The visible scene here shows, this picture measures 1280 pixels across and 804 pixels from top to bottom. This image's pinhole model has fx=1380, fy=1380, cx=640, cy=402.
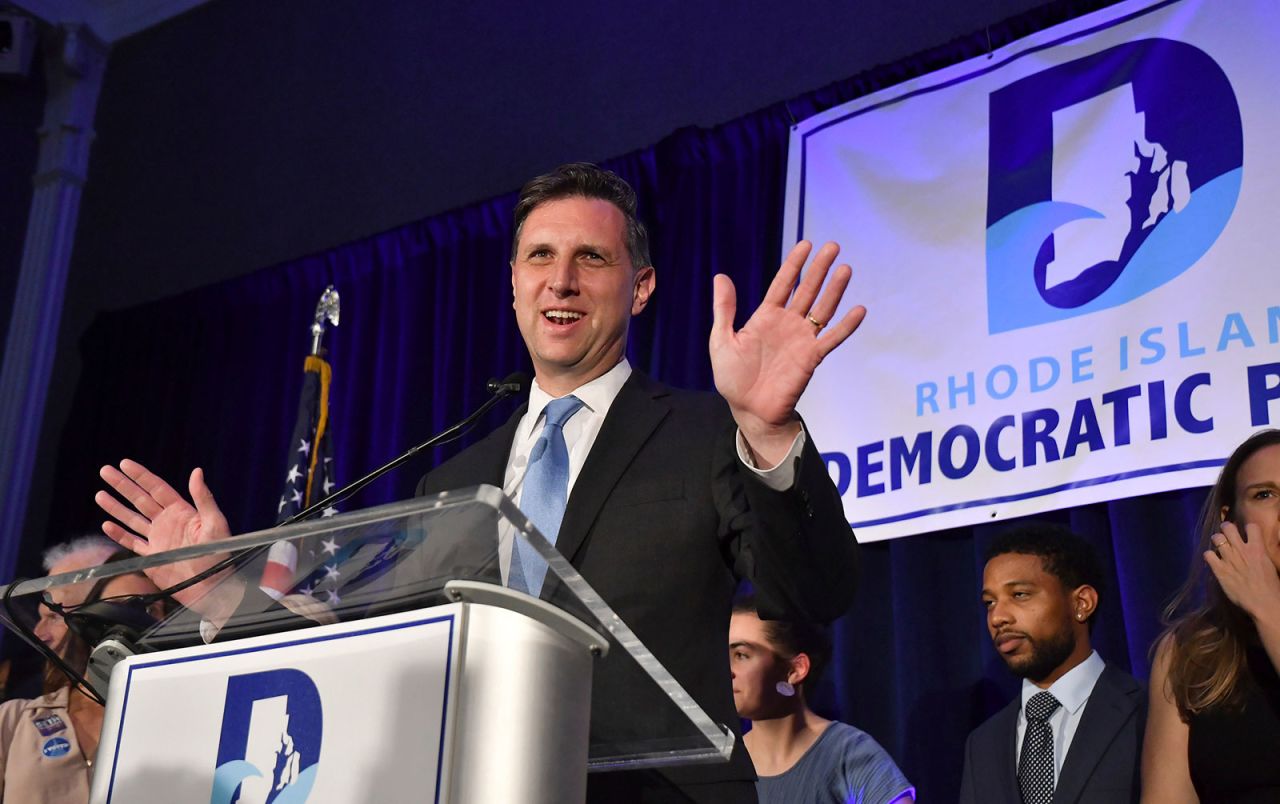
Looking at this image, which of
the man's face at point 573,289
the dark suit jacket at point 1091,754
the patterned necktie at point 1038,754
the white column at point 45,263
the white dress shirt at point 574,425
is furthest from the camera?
the white column at point 45,263

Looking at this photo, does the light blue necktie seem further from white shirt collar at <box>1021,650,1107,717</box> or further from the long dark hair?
white shirt collar at <box>1021,650,1107,717</box>

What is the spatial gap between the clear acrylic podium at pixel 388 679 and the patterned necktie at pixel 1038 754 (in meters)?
1.92

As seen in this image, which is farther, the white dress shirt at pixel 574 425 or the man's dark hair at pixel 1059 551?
the man's dark hair at pixel 1059 551

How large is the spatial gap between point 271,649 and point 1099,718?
2.21 metres

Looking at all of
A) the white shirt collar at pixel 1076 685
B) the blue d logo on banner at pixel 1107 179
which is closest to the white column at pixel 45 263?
the blue d logo on banner at pixel 1107 179

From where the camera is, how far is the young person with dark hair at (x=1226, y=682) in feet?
7.30

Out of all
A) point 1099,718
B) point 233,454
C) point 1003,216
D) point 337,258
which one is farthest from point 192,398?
point 1099,718

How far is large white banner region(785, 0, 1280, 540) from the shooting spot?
10.4 ft

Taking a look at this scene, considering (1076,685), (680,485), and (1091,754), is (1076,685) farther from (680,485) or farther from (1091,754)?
(680,485)

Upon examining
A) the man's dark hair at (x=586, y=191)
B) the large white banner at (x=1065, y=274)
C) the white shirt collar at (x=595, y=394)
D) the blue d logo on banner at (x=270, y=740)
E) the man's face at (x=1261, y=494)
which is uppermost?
the large white banner at (x=1065, y=274)

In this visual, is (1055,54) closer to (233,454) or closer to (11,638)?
(233,454)

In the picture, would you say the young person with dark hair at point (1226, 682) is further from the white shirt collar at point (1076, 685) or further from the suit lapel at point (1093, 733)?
the white shirt collar at point (1076, 685)

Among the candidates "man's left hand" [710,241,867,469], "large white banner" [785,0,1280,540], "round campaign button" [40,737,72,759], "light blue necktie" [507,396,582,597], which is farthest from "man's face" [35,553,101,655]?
"large white banner" [785,0,1280,540]

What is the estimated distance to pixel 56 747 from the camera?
307cm
